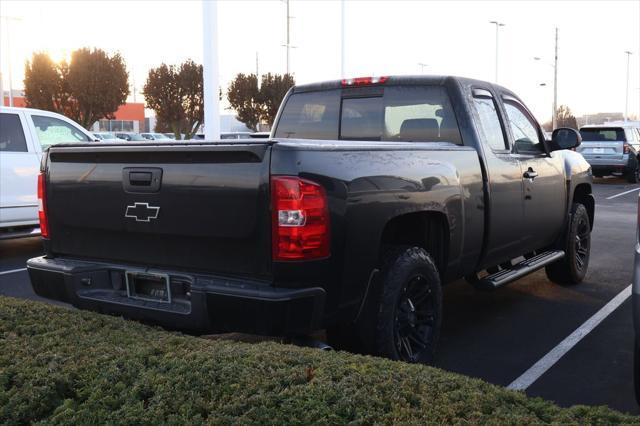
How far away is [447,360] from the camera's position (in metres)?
4.94

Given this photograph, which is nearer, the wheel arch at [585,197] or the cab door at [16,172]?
the wheel arch at [585,197]

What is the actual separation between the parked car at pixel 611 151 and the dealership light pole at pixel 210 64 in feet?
45.9

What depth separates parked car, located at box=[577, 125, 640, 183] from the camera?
2261 cm

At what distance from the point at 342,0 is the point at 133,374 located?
2532cm

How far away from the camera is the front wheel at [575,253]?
274 inches

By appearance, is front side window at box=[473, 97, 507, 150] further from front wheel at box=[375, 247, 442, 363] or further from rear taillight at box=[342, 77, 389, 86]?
front wheel at box=[375, 247, 442, 363]

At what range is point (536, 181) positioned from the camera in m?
6.06

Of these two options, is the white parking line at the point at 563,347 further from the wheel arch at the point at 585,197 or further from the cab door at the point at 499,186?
the wheel arch at the point at 585,197

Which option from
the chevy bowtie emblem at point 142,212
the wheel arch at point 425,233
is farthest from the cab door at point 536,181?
the chevy bowtie emblem at point 142,212

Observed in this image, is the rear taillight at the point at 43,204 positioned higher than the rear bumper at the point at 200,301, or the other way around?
the rear taillight at the point at 43,204

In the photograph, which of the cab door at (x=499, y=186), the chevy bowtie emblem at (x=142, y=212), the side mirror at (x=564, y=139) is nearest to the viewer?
the chevy bowtie emblem at (x=142, y=212)

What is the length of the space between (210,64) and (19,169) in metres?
5.58

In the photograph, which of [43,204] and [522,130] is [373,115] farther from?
[43,204]

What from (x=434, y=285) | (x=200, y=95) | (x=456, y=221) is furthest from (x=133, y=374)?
(x=200, y=95)
